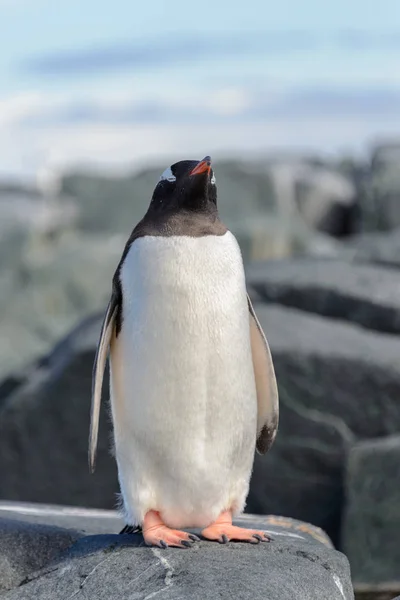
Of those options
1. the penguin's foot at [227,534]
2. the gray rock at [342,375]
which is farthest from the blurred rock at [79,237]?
the penguin's foot at [227,534]

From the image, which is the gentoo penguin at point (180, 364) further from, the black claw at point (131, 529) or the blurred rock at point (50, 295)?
the blurred rock at point (50, 295)

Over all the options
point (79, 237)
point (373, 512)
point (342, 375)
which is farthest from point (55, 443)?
point (79, 237)

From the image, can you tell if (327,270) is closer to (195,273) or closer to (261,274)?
(261,274)

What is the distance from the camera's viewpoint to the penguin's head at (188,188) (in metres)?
3.63

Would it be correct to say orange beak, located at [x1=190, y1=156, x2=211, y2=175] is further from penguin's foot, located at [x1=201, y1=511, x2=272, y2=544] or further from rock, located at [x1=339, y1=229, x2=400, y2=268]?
rock, located at [x1=339, y1=229, x2=400, y2=268]

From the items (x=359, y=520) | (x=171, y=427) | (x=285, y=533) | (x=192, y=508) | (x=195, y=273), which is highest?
(x=195, y=273)

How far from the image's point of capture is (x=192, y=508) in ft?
12.6

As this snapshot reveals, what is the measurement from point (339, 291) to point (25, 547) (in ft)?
10.3

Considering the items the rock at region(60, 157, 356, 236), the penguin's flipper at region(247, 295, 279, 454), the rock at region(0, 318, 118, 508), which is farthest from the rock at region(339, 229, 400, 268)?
the rock at region(60, 157, 356, 236)

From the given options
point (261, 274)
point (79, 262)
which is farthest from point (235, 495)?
point (79, 262)

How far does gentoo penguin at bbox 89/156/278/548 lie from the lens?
3676 mm

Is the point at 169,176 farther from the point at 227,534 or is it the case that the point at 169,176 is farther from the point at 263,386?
the point at 227,534

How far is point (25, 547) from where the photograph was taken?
13.1 ft

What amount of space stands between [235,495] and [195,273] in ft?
2.61
